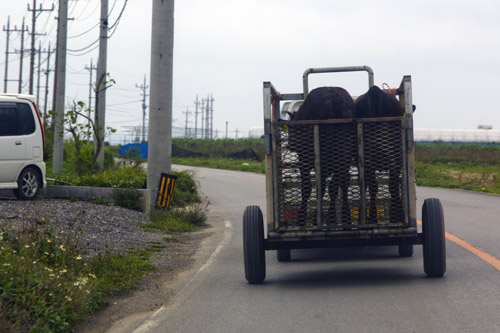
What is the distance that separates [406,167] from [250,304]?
2.21m

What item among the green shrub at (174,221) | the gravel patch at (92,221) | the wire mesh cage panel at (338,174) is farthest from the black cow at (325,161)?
the green shrub at (174,221)

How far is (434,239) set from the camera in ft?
23.6

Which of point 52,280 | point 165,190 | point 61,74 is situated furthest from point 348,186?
point 61,74

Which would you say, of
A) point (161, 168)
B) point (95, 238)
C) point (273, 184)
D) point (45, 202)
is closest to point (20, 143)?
point (45, 202)

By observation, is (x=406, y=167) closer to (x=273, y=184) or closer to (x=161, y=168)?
(x=273, y=184)

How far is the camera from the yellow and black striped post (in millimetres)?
14859

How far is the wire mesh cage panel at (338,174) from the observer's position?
7.17 m

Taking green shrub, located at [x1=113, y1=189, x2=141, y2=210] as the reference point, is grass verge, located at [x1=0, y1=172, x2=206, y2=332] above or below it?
below

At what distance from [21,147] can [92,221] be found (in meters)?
3.00

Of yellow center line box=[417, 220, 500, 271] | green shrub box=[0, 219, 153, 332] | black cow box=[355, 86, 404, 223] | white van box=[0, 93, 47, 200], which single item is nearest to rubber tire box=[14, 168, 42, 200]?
white van box=[0, 93, 47, 200]

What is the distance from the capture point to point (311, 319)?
5754 millimetres

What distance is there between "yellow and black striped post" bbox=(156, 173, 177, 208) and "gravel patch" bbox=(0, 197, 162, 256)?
0.91 metres

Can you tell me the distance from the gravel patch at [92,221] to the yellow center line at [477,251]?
4.89 m

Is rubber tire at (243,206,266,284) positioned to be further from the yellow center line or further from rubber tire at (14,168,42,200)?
rubber tire at (14,168,42,200)
